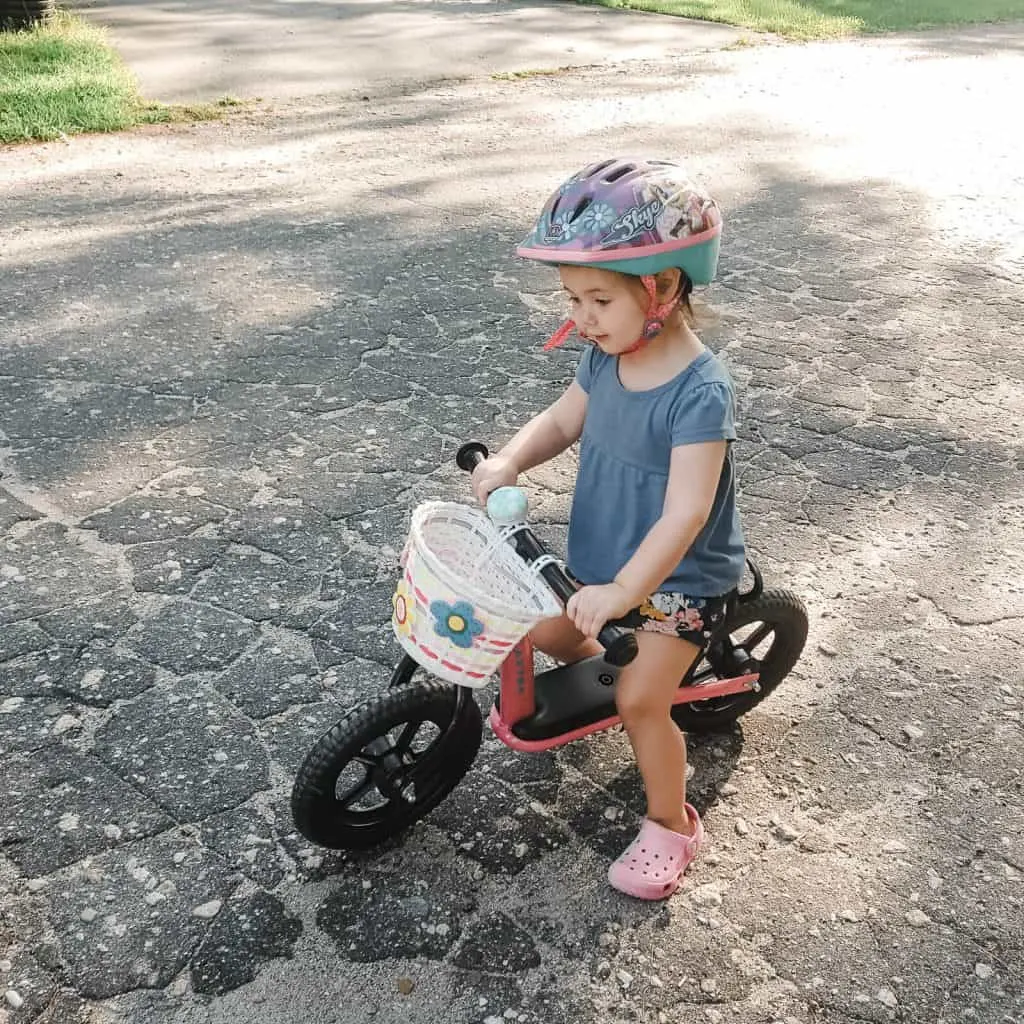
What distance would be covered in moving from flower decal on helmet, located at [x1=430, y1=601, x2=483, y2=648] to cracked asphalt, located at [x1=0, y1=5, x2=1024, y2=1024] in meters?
0.61

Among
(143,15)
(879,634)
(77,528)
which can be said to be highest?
(143,15)

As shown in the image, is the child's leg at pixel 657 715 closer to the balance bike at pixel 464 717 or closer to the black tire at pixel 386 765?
the balance bike at pixel 464 717

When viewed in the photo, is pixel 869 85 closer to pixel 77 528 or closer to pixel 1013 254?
pixel 1013 254

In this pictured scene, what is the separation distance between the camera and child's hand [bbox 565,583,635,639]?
6.03 feet

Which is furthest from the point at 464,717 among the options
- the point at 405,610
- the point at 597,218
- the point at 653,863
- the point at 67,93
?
the point at 67,93

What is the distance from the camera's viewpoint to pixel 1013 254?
216 inches

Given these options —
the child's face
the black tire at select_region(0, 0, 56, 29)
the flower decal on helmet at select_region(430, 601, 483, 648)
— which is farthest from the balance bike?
the black tire at select_region(0, 0, 56, 29)

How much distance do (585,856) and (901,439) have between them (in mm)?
2117

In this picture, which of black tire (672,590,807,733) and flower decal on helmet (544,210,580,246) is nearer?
flower decal on helmet (544,210,580,246)

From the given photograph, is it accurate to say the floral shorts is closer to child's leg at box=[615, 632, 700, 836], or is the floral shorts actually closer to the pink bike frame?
child's leg at box=[615, 632, 700, 836]

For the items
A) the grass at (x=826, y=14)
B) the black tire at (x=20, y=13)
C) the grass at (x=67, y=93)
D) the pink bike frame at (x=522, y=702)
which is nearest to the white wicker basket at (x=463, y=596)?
the pink bike frame at (x=522, y=702)

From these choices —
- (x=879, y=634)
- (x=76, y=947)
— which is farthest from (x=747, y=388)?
(x=76, y=947)

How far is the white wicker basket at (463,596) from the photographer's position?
183 cm

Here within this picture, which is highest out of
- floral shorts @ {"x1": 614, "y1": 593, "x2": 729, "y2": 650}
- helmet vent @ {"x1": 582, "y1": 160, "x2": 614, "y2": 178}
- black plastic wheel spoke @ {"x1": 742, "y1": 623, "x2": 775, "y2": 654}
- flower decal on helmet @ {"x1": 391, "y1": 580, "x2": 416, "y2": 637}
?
helmet vent @ {"x1": 582, "y1": 160, "x2": 614, "y2": 178}
